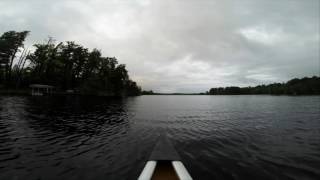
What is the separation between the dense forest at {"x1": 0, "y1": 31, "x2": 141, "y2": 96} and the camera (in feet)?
249

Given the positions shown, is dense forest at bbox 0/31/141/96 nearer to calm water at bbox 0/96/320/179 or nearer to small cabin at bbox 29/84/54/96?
small cabin at bbox 29/84/54/96

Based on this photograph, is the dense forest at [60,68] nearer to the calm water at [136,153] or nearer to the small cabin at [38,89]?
the small cabin at [38,89]

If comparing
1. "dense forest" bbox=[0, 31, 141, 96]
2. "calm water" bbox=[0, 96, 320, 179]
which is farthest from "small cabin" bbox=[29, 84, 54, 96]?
"calm water" bbox=[0, 96, 320, 179]

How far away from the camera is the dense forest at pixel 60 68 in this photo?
7600 cm

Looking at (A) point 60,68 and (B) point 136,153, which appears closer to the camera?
(B) point 136,153

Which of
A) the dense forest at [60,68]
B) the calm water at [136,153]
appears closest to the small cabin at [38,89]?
the dense forest at [60,68]

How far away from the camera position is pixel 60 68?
88.6 meters

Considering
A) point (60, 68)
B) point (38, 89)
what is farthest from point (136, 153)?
point (60, 68)

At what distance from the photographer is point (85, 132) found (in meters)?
16.7

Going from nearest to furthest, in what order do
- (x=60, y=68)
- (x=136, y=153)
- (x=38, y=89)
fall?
(x=136, y=153), (x=38, y=89), (x=60, y=68)

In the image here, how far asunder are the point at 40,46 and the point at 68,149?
82141mm

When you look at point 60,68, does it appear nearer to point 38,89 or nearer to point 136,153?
point 38,89

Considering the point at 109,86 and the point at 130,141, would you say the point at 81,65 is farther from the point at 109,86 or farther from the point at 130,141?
the point at 130,141

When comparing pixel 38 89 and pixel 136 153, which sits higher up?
pixel 38 89
